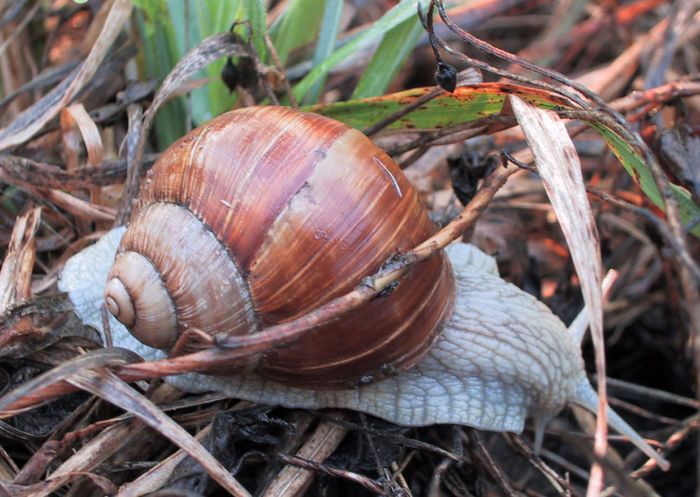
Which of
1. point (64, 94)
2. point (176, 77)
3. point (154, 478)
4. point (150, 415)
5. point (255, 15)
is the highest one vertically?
point (255, 15)

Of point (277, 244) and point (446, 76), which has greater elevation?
point (446, 76)

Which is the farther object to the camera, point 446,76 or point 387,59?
point 387,59

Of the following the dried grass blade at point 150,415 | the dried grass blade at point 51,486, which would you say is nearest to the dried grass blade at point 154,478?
the dried grass blade at point 51,486

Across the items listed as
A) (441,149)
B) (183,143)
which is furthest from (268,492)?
(441,149)

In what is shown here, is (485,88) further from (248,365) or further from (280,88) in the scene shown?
(248,365)

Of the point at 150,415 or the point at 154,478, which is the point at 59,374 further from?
the point at 154,478

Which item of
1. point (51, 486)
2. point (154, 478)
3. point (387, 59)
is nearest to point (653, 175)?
point (387, 59)

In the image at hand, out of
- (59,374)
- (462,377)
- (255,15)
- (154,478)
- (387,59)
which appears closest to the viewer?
(59,374)

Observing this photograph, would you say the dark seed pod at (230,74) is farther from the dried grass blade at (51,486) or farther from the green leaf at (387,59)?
the dried grass blade at (51,486)
